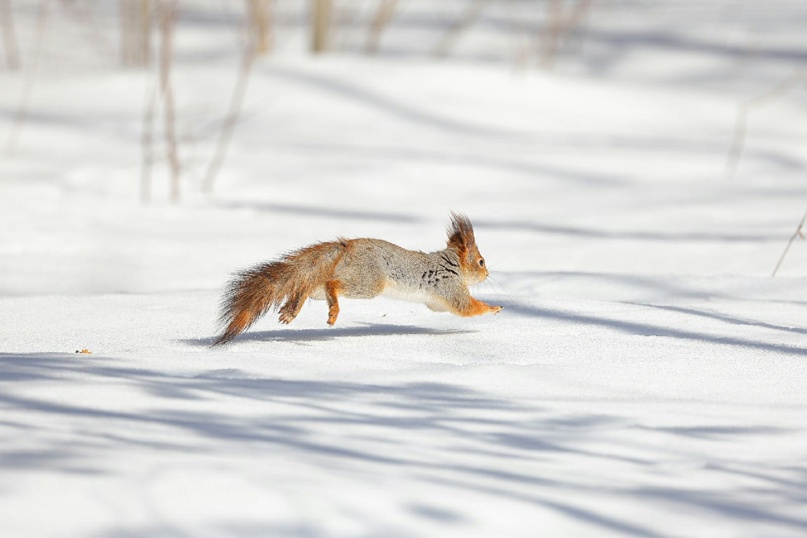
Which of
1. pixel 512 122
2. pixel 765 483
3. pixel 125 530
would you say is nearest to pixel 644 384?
pixel 765 483

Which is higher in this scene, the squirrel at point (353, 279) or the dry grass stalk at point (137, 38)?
the dry grass stalk at point (137, 38)

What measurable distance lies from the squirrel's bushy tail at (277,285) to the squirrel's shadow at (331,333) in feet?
0.56

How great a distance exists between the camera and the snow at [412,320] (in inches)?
74.9

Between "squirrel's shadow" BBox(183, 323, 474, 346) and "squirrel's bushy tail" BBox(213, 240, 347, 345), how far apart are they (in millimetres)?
171

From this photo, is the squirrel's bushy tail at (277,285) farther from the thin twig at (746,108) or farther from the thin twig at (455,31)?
the thin twig at (455,31)

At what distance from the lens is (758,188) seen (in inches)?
277

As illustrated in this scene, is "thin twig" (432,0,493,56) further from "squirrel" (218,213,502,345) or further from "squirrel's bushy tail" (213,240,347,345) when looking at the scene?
"squirrel's bushy tail" (213,240,347,345)

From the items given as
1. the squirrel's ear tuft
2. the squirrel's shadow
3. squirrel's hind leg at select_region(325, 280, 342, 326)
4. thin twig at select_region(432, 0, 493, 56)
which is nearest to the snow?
the squirrel's shadow

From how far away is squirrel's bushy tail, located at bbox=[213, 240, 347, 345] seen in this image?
3.13 meters

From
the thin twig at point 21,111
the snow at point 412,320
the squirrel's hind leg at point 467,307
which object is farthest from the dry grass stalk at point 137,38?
the squirrel's hind leg at point 467,307

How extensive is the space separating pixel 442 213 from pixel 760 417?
4.22 metres

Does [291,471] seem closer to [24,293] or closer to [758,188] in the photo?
[24,293]

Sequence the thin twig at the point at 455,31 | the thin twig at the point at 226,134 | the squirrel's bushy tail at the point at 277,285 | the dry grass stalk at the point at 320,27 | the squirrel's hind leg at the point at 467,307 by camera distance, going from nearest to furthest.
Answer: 1. the squirrel's bushy tail at the point at 277,285
2. the squirrel's hind leg at the point at 467,307
3. the thin twig at the point at 226,134
4. the dry grass stalk at the point at 320,27
5. the thin twig at the point at 455,31

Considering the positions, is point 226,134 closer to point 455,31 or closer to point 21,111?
point 21,111
